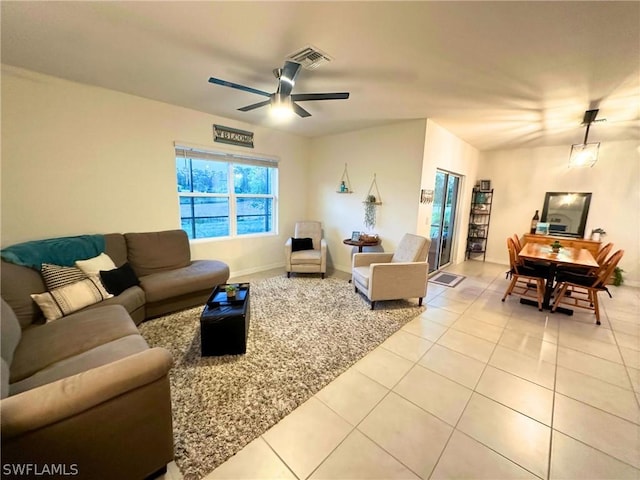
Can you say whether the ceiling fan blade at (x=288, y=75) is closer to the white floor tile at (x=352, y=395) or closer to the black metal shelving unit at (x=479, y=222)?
the white floor tile at (x=352, y=395)

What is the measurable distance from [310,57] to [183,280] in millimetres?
2562

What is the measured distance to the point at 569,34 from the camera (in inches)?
66.1

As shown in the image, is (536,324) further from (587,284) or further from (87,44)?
(87,44)

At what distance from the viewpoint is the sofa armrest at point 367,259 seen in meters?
3.77

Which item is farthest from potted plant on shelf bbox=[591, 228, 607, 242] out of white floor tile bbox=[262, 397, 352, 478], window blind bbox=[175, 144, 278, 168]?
window blind bbox=[175, 144, 278, 168]

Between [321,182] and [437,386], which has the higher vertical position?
[321,182]

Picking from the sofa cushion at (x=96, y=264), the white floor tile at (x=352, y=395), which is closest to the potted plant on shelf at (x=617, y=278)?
the white floor tile at (x=352, y=395)

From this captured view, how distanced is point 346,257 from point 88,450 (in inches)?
163

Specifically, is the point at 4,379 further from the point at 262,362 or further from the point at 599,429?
the point at 599,429

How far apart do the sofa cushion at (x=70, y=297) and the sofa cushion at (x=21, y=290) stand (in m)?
0.06

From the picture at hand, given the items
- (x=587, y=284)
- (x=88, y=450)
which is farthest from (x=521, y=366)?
(x=88, y=450)

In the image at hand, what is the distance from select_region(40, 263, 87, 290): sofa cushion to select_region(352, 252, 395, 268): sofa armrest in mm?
3065

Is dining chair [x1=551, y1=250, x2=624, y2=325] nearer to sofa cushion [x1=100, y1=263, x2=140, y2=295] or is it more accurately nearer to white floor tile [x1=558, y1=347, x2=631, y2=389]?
white floor tile [x1=558, y1=347, x2=631, y2=389]

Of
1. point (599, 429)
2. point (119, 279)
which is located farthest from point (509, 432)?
point (119, 279)
